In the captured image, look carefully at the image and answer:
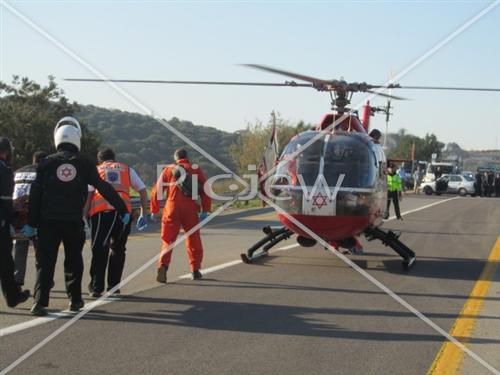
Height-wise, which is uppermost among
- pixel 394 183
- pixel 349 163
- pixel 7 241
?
pixel 349 163

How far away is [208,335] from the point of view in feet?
22.2

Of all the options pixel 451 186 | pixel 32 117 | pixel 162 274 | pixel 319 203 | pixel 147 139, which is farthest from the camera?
pixel 147 139

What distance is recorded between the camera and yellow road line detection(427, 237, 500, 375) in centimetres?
594

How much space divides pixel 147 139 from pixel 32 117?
40.3 metres

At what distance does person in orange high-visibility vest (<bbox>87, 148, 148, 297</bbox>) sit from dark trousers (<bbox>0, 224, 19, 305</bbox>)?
1.14 metres

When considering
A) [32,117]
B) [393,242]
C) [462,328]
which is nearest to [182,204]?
[393,242]

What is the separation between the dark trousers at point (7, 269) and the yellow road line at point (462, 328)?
4.61 meters

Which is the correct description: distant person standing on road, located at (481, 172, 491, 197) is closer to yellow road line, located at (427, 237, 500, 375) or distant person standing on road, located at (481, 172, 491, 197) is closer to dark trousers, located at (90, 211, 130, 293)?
yellow road line, located at (427, 237, 500, 375)

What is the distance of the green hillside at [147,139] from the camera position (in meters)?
59.3

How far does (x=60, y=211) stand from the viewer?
294 inches

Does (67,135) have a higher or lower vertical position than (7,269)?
higher

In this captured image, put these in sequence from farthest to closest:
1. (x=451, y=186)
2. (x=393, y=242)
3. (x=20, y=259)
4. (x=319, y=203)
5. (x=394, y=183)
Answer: (x=451, y=186) → (x=394, y=183) → (x=393, y=242) → (x=319, y=203) → (x=20, y=259)

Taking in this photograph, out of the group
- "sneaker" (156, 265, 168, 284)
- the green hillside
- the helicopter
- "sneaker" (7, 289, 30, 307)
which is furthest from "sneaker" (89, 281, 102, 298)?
the green hillside

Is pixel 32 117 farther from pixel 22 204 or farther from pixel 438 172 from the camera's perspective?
pixel 438 172
